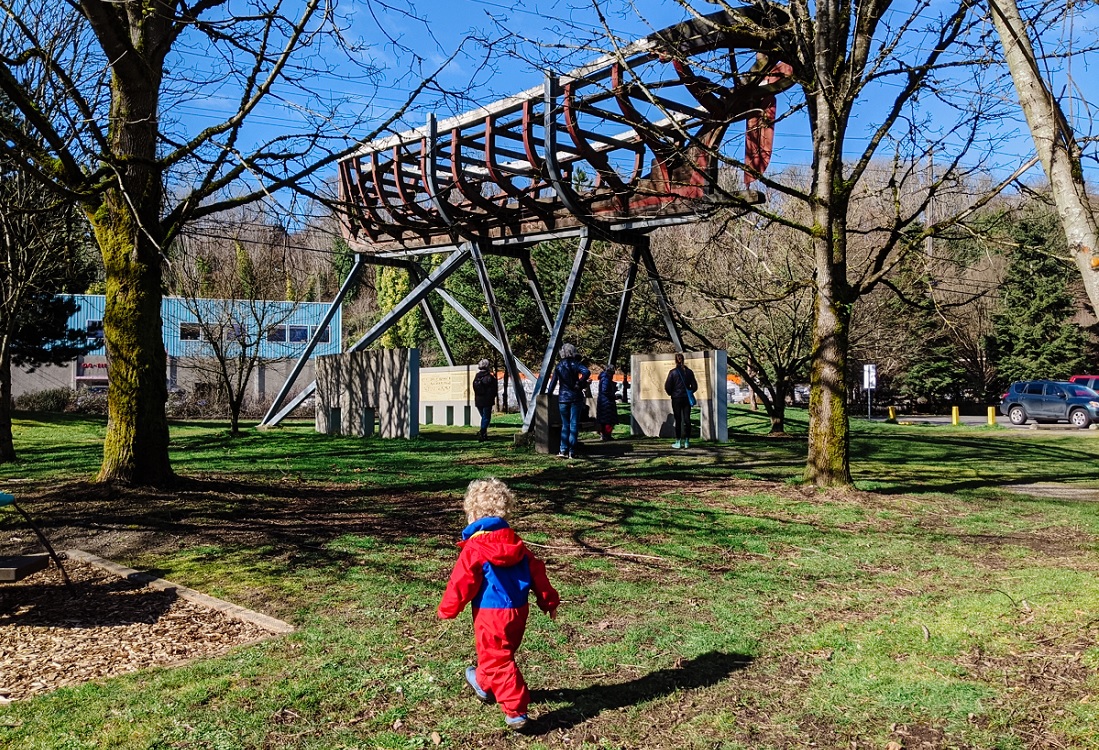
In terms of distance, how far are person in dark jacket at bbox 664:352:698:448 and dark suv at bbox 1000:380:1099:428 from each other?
22597mm

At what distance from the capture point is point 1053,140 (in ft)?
12.5

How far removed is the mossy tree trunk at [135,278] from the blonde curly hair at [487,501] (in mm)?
6488

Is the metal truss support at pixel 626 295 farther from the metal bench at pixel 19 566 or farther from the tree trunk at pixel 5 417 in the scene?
the metal bench at pixel 19 566

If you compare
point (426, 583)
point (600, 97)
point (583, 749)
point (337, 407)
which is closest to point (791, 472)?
point (600, 97)

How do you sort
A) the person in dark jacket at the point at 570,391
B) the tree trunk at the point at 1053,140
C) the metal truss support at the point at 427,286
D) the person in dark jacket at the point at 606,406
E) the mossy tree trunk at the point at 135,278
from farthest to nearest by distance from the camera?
the metal truss support at the point at 427,286
the person in dark jacket at the point at 606,406
the person in dark jacket at the point at 570,391
the mossy tree trunk at the point at 135,278
the tree trunk at the point at 1053,140

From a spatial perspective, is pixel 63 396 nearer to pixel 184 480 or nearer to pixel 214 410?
pixel 214 410

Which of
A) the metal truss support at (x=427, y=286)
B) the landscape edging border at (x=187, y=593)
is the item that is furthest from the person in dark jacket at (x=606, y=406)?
the landscape edging border at (x=187, y=593)

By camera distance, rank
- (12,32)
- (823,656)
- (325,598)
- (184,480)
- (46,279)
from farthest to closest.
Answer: (46,279) < (12,32) < (184,480) < (325,598) < (823,656)

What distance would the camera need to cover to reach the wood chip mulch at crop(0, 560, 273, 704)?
482 cm

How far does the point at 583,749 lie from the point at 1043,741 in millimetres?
2127

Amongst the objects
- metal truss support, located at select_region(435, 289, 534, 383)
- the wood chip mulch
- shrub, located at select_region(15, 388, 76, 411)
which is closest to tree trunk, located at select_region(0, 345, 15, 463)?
the wood chip mulch

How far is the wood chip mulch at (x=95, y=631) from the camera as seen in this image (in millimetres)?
4824

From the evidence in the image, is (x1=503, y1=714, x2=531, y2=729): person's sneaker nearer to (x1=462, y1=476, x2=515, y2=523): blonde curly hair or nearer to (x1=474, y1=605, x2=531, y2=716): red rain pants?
(x1=474, y1=605, x2=531, y2=716): red rain pants

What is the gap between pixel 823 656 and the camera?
16.9ft
